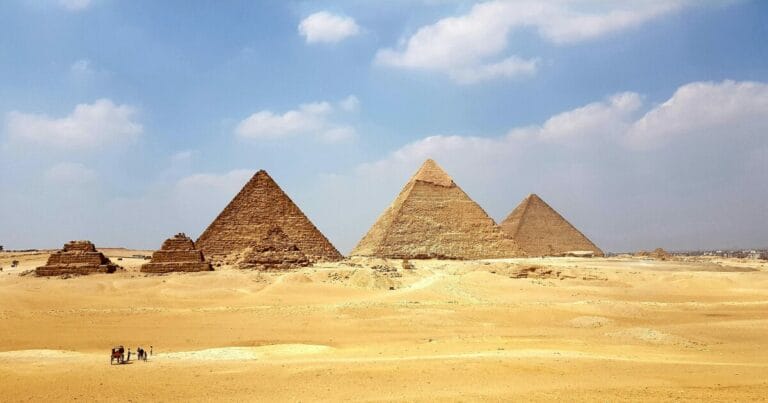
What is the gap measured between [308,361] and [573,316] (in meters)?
10.3

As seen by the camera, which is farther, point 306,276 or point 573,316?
point 306,276

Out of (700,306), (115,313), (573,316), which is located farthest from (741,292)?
(115,313)

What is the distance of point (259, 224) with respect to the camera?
4188 cm

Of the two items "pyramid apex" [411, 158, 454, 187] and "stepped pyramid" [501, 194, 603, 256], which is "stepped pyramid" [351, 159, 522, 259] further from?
"stepped pyramid" [501, 194, 603, 256]

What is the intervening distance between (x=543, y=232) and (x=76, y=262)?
146 feet

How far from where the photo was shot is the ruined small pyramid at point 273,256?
3100 centimetres

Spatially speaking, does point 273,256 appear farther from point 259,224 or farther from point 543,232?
point 543,232

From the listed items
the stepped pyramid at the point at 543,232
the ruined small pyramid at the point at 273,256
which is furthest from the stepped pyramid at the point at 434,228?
the ruined small pyramid at the point at 273,256

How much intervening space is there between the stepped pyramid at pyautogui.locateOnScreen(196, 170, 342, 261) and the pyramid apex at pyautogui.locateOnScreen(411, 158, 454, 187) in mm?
15421

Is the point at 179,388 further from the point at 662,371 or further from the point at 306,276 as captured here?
the point at 306,276

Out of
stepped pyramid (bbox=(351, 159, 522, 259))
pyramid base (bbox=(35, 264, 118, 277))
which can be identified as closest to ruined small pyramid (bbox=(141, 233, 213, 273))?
pyramid base (bbox=(35, 264, 118, 277))

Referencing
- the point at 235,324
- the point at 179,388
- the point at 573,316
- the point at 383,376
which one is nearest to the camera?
the point at 179,388

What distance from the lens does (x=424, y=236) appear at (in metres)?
49.8

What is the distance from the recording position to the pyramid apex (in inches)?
2147
